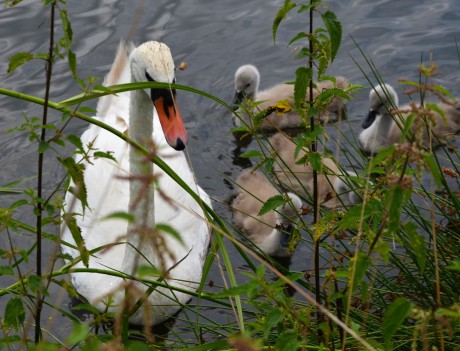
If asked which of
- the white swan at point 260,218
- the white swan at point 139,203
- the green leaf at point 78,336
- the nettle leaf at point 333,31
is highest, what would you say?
the nettle leaf at point 333,31

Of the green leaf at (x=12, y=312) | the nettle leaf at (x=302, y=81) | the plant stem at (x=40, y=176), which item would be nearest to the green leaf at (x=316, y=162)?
the nettle leaf at (x=302, y=81)

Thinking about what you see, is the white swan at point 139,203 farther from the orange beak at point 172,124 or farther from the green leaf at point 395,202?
the green leaf at point 395,202

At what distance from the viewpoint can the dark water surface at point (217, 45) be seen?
6699 mm

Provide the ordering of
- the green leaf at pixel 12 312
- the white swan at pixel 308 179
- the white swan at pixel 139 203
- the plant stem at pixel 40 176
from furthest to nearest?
the white swan at pixel 308 179, the white swan at pixel 139 203, the green leaf at pixel 12 312, the plant stem at pixel 40 176

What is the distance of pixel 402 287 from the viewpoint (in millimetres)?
3441

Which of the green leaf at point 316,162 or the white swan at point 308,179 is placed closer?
the green leaf at point 316,162

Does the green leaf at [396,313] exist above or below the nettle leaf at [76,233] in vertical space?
below

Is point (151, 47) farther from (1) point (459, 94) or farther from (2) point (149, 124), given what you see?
(1) point (459, 94)

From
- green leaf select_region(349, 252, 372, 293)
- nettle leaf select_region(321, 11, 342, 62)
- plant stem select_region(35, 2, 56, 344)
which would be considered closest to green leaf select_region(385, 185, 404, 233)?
green leaf select_region(349, 252, 372, 293)

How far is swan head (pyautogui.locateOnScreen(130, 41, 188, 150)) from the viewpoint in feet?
12.5

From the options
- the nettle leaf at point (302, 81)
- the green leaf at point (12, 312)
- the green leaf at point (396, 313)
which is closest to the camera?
the green leaf at point (396, 313)

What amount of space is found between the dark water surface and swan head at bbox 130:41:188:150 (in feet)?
6.90

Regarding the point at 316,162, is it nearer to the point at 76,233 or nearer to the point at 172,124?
the point at 76,233

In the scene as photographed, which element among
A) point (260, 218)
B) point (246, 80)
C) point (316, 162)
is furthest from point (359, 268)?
point (246, 80)
